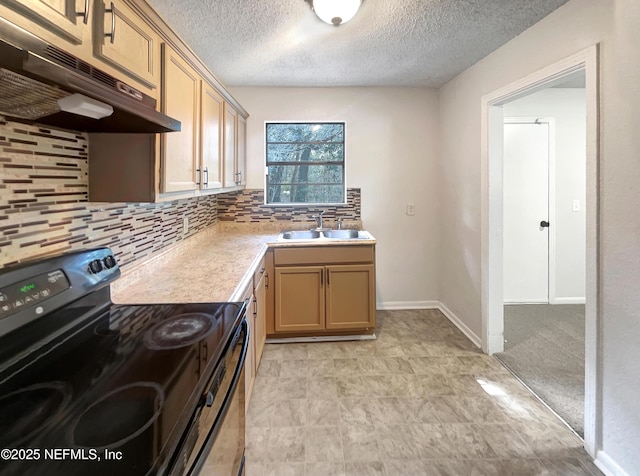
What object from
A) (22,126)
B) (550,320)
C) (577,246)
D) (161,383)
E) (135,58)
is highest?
(135,58)

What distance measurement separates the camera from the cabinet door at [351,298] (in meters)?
2.92

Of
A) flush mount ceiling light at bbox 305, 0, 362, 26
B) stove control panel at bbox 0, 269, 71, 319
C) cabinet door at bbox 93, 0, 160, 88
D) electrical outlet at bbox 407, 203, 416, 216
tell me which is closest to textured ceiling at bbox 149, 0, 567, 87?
flush mount ceiling light at bbox 305, 0, 362, 26

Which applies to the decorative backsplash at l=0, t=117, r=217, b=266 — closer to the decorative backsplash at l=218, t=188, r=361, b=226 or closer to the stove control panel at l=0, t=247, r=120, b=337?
the stove control panel at l=0, t=247, r=120, b=337

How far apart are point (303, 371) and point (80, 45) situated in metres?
2.24

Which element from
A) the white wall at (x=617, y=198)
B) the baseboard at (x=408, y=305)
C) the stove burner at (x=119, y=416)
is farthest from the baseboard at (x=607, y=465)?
the baseboard at (x=408, y=305)

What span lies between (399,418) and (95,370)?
1.65 meters

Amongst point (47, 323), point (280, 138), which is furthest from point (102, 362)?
point (280, 138)

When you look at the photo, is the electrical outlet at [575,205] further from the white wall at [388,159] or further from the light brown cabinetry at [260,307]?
the light brown cabinetry at [260,307]

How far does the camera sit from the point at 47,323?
1.03m

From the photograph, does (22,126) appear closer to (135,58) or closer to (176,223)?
(135,58)

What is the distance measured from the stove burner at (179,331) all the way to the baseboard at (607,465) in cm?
191

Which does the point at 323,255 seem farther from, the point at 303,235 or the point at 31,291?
the point at 31,291

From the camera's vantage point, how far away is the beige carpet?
2.11 m

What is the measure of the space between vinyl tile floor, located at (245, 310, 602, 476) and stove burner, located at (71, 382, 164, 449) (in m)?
1.09
